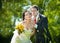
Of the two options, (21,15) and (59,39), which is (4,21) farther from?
(59,39)

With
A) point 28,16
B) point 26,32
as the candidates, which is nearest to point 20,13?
point 28,16

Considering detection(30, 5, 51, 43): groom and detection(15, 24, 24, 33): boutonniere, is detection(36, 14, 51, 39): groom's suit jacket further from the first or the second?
detection(15, 24, 24, 33): boutonniere

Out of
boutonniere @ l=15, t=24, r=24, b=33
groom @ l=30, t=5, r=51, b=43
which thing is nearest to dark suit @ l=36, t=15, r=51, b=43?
groom @ l=30, t=5, r=51, b=43

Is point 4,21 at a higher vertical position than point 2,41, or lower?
higher

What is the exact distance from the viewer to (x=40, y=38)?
7.10ft

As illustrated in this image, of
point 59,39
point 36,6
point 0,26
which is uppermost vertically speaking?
point 36,6

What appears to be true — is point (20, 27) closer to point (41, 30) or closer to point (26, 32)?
point (26, 32)

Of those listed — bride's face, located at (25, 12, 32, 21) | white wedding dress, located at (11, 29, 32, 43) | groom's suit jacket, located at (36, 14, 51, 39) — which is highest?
bride's face, located at (25, 12, 32, 21)

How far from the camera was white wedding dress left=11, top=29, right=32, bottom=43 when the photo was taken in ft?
7.08

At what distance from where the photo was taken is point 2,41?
7.27ft

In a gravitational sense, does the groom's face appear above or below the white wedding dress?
above

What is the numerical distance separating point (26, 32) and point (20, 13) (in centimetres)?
18

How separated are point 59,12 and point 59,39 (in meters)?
0.24

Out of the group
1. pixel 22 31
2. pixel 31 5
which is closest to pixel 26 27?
pixel 22 31
